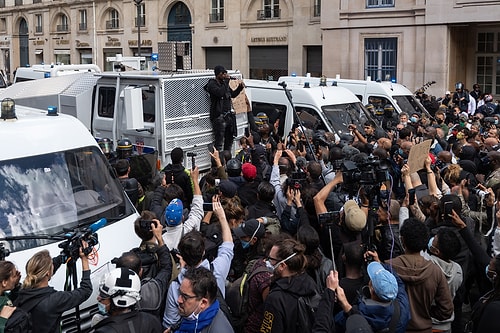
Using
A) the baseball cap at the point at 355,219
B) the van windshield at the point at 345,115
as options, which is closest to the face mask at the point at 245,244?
→ the baseball cap at the point at 355,219

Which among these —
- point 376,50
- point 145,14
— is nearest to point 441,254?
point 376,50

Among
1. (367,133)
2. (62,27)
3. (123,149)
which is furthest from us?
(62,27)

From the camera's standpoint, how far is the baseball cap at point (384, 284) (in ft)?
13.6

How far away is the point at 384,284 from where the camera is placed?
414 centimetres

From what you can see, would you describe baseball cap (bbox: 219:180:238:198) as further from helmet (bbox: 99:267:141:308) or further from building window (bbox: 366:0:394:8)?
building window (bbox: 366:0:394:8)

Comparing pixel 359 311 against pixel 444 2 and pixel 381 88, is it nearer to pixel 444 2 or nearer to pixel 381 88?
pixel 381 88

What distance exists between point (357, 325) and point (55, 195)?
11.5 feet

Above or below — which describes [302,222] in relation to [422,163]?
below

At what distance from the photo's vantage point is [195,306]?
13.7 ft

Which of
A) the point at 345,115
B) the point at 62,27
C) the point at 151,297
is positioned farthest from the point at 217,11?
the point at 151,297

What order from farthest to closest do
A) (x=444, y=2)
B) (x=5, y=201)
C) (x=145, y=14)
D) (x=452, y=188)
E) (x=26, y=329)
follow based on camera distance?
1. (x=145, y=14)
2. (x=444, y=2)
3. (x=452, y=188)
4. (x=5, y=201)
5. (x=26, y=329)

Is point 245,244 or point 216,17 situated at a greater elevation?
point 216,17

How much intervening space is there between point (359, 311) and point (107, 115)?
7.82 metres

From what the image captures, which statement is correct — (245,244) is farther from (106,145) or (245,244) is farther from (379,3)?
(379,3)
